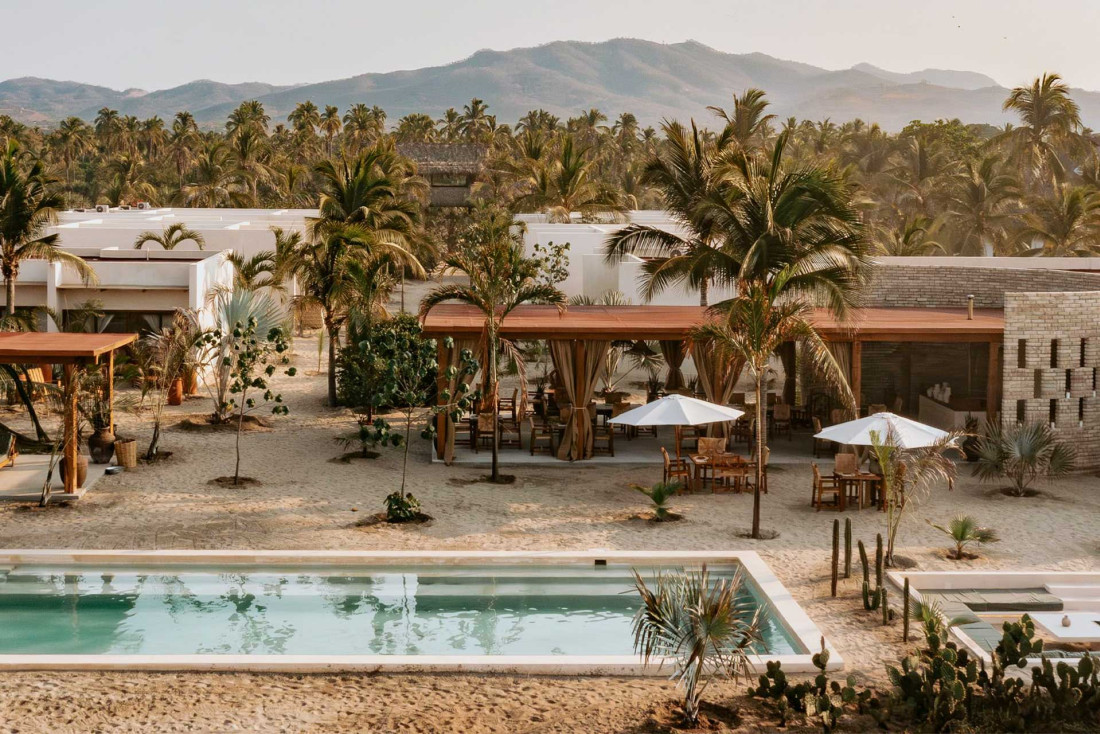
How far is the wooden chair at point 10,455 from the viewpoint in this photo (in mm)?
18491

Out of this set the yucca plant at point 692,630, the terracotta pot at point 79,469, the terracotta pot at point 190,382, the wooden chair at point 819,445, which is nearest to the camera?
the yucca plant at point 692,630

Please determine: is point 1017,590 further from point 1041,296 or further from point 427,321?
point 427,321

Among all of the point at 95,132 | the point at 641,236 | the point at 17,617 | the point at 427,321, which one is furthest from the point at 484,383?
the point at 95,132

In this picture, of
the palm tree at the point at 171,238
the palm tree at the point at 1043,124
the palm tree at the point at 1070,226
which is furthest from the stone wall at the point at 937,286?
the palm tree at the point at 1043,124

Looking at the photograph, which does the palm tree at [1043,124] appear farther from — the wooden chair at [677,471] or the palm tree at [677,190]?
the wooden chair at [677,471]

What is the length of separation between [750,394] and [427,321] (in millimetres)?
10387

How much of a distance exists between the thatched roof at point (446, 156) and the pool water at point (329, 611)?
58.9 metres

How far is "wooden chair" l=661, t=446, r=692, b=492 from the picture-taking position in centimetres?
1761

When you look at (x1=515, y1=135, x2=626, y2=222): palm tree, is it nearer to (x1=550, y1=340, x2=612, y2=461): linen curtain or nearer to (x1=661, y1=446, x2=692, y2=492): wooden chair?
(x1=550, y1=340, x2=612, y2=461): linen curtain

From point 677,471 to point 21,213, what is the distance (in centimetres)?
1416

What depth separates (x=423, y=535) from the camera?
15125 mm

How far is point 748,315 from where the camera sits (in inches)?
602

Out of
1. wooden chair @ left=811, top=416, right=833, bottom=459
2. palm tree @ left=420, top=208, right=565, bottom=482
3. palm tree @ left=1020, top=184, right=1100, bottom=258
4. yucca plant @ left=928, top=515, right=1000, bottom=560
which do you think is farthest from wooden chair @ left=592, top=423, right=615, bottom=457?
palm tree @ left=1020, top=184, right=1100, bottom=258

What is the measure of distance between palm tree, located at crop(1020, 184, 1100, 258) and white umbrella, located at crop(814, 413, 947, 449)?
76.6 feet
